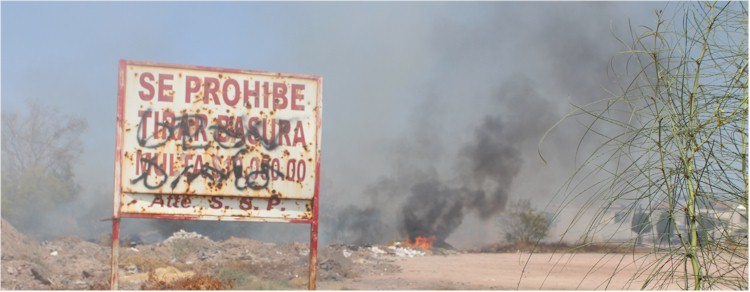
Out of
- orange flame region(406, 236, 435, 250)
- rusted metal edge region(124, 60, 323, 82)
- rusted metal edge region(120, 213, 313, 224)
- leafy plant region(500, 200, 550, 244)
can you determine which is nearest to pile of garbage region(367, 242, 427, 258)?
orange flame region(406, 236, 435, 250)

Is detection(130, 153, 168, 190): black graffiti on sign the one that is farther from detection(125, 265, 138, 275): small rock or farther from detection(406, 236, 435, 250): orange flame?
detection(406, 236, 435, 250): orange flame

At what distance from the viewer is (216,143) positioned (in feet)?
23.6

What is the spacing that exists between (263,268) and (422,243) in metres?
11.9

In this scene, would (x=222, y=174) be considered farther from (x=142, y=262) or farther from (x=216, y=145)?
(x=142, y=262)

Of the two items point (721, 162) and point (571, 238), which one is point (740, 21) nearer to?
point (721, 162)

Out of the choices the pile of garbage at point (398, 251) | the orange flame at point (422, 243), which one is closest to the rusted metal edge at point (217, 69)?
the pile of garbage at point (398, 251)

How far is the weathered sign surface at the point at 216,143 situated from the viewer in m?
7.08

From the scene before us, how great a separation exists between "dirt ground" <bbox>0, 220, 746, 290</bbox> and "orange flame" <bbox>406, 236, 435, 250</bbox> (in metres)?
2.78

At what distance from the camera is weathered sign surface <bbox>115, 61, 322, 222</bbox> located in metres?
7.08

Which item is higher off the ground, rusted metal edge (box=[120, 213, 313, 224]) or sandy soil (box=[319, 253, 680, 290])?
rusted metal edge (box=[120, 213, 313, 224])

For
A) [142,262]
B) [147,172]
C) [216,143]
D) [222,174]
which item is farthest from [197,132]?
[142,262]

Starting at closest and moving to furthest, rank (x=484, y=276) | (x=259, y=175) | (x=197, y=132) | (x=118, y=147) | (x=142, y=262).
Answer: (x=118, y=147) < (x=197, y=132) < (x=259, y=175) < (x=142, y=262) < (x=484, y=276)

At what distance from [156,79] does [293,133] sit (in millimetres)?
1246

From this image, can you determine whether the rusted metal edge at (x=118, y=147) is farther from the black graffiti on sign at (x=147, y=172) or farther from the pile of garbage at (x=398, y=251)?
the pile of garbage at (x=398, y=251)
